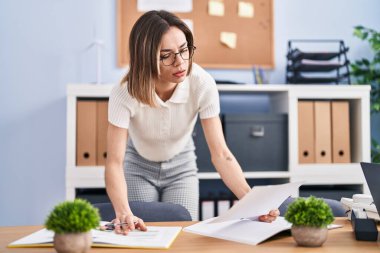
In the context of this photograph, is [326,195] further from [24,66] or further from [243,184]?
[24,66]

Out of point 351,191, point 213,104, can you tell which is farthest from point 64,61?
point 351,191

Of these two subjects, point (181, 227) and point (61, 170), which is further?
point (61, 170)

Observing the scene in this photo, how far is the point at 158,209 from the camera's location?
1.34 metres

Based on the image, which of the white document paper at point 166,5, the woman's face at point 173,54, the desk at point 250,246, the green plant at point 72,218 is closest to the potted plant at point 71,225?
the green plant at point 72,218

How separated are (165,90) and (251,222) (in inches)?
27.0

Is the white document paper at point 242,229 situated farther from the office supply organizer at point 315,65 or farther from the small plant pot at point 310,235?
the office supply organizer at point 315,65

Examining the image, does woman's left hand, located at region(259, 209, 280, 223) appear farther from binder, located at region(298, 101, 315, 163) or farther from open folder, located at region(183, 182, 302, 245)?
binder, located at region(298, 101, 315, 163)

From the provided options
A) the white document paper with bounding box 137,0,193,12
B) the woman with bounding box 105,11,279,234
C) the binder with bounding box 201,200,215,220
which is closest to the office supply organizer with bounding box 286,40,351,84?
the white document paper with bounding box 137,0,193,12

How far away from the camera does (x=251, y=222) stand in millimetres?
1140

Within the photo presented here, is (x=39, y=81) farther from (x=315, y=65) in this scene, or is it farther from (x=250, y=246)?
(x=250, y=246)

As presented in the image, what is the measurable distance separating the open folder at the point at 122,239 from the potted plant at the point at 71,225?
2.9 inches

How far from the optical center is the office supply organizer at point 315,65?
2520 millimetres

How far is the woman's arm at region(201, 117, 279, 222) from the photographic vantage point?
153 cm

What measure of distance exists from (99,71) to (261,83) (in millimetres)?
903
